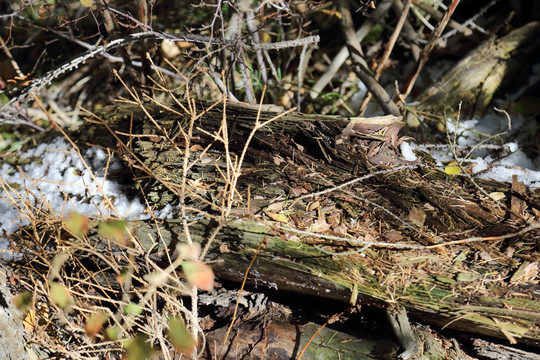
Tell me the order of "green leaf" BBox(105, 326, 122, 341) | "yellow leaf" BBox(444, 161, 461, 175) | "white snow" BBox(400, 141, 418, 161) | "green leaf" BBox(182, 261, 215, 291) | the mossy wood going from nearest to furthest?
1. "green leaf" BBox(182, 261, 215, 291)
2. "green leaf" BBox(105, 326, 122, 341)
3. the mossy wood
4. "yellow leaf" BBox(444, 161, 461, 175)
5. "white snow" BBox(400, 141, 418, 161)

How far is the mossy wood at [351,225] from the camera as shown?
1.93m

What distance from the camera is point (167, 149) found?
242cm

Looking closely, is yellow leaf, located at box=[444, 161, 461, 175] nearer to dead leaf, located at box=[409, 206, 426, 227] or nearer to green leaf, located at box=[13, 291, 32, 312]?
dead leaf, located at box=[409, 206, 426, 227]

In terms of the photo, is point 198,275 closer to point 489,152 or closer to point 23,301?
point 23,301

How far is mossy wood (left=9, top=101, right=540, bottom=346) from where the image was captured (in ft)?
6.33

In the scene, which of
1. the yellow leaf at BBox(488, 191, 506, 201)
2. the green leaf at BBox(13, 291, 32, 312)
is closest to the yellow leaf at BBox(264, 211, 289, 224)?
the yellow leaf at BBox(488, 191, 506, 201)

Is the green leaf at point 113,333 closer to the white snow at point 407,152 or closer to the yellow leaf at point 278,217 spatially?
the yellow leaf at point 278,217

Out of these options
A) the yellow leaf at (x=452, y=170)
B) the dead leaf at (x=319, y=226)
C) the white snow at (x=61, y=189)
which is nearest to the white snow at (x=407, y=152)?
the yellow leaf at (x=452, y=170)

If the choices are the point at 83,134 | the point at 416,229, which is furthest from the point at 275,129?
the point at 83,134

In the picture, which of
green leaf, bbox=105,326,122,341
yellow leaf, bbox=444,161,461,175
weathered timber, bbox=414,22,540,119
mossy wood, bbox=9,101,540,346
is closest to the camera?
green leaf, bbox=105,326,122,341

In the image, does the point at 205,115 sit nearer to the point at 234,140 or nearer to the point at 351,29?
the point at 234,140

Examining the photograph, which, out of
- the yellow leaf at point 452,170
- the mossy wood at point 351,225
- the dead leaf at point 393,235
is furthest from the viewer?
the yellow leaf at point 452,170

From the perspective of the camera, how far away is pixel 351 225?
6.91 ft

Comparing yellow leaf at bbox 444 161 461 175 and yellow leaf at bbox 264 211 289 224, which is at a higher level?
yellow leaf at bbox 444 161 461 175
